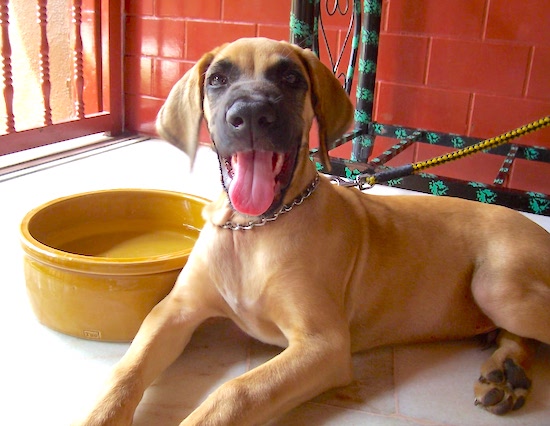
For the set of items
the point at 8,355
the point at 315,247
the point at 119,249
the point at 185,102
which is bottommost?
the point at 8,355

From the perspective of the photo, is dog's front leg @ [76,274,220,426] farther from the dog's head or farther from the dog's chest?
the dog's head

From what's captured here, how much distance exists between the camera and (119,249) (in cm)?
200

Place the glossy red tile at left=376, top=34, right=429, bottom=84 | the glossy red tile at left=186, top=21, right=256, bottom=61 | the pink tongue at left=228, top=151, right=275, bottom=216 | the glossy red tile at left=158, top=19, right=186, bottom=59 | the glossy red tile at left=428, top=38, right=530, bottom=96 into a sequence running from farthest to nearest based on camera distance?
1. the glossy red tile at left=158, top=19, right=186, bottom=59
2. the glossy red tile at left=186, top=21, right=256, bottom=61
3. the glossy red tile at left=376, top=34, right=429, bottom=84
4. the glossy red tile at left=428, top=38, right=530, bottom=96
5. the pink tongue at left=228, top=151, right=275, bottom=216

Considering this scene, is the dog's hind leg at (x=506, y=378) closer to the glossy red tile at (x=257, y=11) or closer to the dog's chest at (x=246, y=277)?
the dog's chest at (x=246, y=277)

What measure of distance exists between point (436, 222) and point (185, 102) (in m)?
0.82

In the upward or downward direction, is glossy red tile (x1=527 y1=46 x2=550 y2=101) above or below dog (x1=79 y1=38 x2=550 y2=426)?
above

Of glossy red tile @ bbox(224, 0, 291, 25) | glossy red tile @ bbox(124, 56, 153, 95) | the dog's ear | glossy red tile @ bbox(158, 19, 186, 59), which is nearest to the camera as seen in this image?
the dog's ear

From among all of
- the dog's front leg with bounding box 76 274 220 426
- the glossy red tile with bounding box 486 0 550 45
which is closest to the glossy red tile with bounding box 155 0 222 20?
the glossy red tile with bounding box 486 0 550 45

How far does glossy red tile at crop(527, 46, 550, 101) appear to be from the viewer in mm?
3297

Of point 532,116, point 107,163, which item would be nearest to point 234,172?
point 107,163

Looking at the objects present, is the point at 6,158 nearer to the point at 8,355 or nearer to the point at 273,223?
the point at 8,355

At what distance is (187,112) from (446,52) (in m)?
2.31

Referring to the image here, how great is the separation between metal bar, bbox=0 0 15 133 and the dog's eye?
2168 mm

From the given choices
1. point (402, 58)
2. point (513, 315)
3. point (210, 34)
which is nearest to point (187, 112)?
point (513, 315)
